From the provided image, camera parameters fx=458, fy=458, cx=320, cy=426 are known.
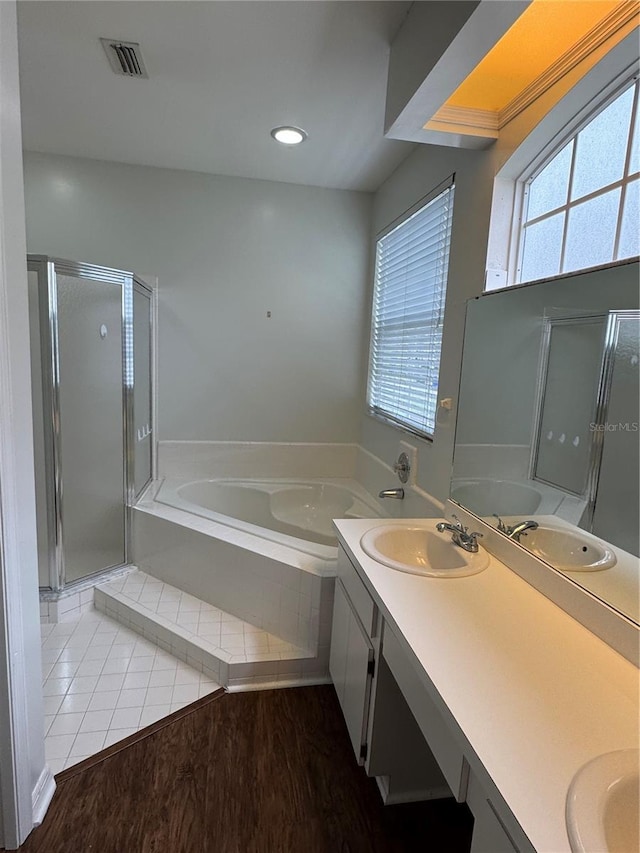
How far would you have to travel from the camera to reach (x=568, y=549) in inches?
48.4

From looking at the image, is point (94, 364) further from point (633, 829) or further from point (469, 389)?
point (633, 829)

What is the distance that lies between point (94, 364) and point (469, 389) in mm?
1928

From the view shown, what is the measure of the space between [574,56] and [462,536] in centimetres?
147

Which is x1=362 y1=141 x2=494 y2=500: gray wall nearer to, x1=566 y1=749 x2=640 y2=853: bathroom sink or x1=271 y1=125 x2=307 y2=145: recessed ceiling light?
x1=271 y1=125 x2=307 y2=145: recessed ceiling light

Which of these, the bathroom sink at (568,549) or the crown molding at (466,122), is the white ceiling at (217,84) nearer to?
the crown molding at (466,122)

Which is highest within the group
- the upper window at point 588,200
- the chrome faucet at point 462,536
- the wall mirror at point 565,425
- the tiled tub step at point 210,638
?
the upper window at point 588,200

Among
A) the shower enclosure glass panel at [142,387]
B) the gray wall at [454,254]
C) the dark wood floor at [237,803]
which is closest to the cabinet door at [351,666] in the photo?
the dark wood floor at [237,803]

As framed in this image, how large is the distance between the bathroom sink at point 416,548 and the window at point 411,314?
65 centimetres

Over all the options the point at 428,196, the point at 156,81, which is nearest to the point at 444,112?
the point at 428,196

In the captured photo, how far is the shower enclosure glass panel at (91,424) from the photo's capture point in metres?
2.33

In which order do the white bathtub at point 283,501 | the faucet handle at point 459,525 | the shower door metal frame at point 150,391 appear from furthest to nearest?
the white bathtub at point 283,501 < the shower door metal frame at point 150,391 < the faucet handle at point 459,525

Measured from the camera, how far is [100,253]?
2.92m

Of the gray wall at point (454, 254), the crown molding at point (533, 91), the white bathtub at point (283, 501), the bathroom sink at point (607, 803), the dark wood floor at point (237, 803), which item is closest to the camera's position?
the bathroom sink at point (607, 803)

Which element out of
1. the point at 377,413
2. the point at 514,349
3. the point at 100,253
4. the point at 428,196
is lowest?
the point at 377,413
